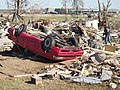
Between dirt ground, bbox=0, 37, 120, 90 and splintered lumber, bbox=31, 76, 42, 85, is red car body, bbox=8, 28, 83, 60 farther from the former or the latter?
splintered lumber, bbox=31, 76, 42, 85

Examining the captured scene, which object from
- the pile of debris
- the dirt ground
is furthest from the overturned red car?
the dirt ground

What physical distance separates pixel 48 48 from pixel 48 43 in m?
0.23

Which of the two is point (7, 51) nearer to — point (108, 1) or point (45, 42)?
point (45, 42)

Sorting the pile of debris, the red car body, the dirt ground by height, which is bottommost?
the dirt ground

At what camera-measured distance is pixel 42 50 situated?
47.8ft

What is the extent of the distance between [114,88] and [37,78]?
2513 millimetres

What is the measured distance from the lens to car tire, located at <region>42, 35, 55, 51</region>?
14.0m

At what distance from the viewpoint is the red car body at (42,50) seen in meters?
14.0

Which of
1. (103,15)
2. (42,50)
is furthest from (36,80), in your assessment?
(103,15)

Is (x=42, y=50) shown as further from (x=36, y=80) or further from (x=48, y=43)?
(x=36, y=80)

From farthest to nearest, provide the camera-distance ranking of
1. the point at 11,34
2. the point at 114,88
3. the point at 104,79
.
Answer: the point at 11,34
the point at 104,79
the point at 114,88

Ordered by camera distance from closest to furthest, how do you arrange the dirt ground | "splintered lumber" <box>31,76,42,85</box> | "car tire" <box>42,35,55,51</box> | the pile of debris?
the dirt ground
"splintered lumber" <box>31,76,42,85</box>
the pile of debris
"car tire" <box>42,35,55,51</box>

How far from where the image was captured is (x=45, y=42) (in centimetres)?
1420

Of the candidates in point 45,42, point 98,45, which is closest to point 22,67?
point 45,42
